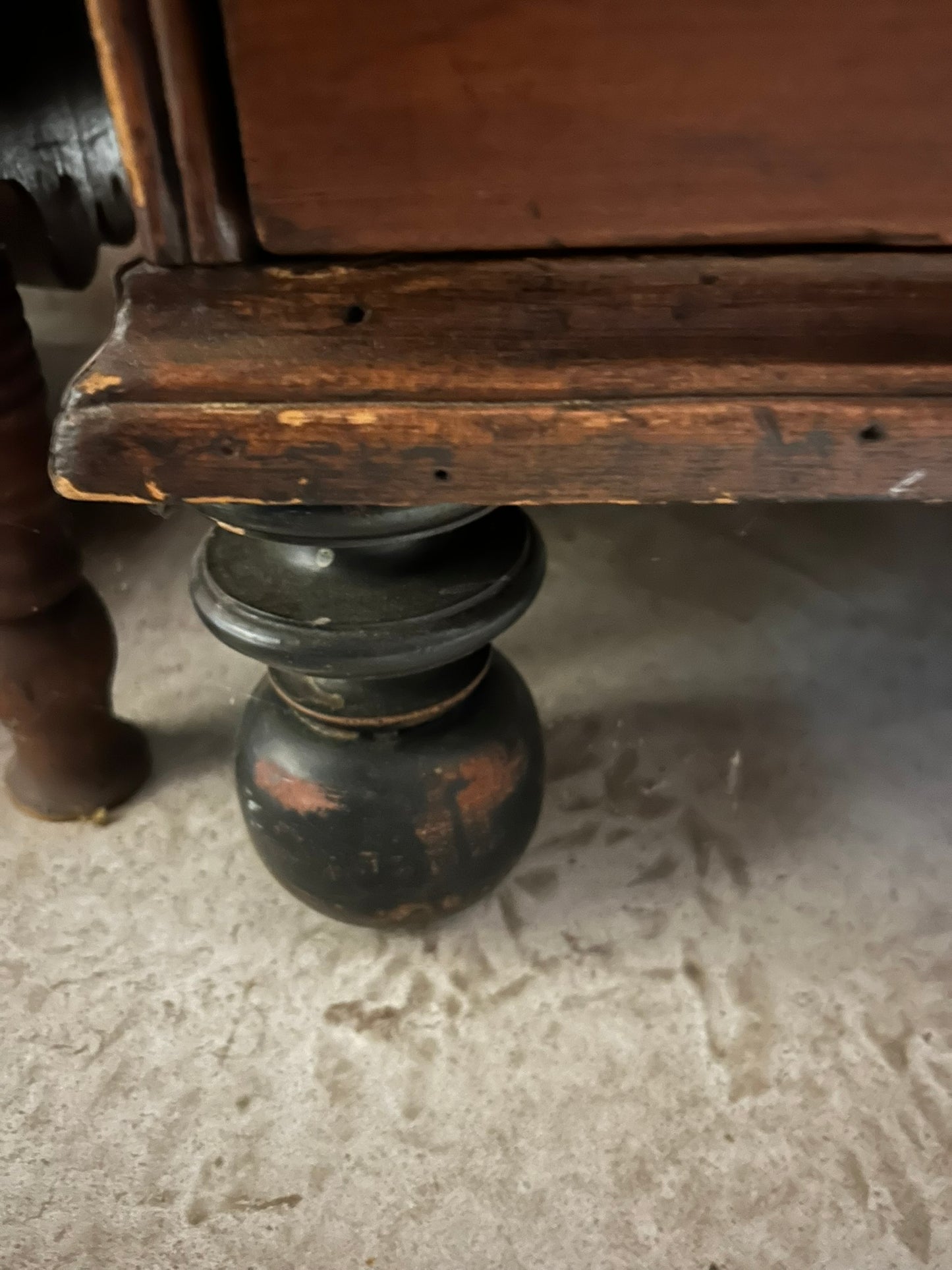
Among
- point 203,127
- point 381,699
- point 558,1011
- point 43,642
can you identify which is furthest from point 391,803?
point 203,127

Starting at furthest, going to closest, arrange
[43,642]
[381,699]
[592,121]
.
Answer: [43,642]
[381,699]
[592,121]

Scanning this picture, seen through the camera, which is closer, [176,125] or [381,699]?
[176,125]

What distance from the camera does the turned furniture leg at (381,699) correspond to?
1.86ft

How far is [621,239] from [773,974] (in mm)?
553

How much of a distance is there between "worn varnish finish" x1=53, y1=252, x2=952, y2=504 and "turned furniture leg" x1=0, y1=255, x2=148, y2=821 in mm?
295

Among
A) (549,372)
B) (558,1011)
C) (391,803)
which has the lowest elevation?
(558,1011)

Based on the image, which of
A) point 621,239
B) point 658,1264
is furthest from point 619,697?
point 621,239

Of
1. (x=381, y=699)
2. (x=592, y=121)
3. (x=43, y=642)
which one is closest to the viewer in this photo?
(x=592, y=121)

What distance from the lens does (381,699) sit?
643mm

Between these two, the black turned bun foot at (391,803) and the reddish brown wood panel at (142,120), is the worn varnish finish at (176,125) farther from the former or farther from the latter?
the black turned bun foot at (391,803)

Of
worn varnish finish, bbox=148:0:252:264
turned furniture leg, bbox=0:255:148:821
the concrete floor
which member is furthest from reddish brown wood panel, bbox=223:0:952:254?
the concrete floor

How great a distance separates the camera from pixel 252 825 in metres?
0.71

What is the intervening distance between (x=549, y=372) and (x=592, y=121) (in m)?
0.09

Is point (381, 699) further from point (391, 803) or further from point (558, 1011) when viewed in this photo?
point (558, 1011)
